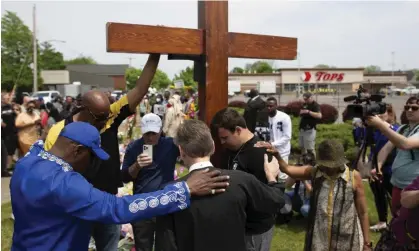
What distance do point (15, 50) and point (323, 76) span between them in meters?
43.7

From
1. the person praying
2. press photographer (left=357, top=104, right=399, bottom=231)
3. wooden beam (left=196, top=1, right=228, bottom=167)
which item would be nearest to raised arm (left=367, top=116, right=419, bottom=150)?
the person praying

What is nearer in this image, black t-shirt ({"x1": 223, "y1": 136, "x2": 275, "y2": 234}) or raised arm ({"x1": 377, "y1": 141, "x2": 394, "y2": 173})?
black t-shirt ({"x1": 223, "y1": 136, "x2": 275, "y2": 234})

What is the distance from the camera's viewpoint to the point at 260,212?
7.90 ft

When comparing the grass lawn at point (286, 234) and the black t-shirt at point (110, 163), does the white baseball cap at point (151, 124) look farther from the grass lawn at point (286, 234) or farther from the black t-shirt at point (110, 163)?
the grass lawn at point (286, 234)

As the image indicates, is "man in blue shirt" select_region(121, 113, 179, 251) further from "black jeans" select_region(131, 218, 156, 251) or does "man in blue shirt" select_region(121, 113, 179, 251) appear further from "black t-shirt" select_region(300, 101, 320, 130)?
A: "black t-shirt" select_region(300, 101, 320, 130)

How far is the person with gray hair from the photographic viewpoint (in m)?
2.14

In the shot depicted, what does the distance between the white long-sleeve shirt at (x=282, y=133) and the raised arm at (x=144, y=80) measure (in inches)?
158

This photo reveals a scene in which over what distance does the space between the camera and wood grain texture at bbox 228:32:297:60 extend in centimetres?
69

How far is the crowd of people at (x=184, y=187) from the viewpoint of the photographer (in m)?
2.13

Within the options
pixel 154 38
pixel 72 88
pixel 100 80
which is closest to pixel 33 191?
pixel 154 38

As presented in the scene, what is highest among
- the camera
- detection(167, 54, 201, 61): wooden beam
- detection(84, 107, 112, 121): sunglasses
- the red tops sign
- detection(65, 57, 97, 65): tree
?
detection(65, 57, 97, 65): tree

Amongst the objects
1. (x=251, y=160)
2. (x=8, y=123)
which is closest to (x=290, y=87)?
(x=8, y=123)

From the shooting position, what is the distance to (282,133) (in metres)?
7.29

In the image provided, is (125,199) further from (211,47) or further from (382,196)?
(382,196)
